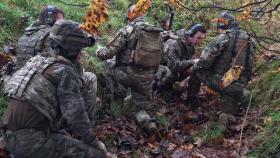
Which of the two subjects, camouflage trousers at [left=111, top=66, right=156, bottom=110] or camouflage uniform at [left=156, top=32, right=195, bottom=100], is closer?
camouflage trousers at [left=111, top=66, right=156, bottom=110]

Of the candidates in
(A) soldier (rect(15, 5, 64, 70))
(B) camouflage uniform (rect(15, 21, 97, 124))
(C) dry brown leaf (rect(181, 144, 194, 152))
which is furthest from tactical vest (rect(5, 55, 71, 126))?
(C) dry brown leaf (rect(181, 144, 194, 152))

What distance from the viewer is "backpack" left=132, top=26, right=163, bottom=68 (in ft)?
22.6

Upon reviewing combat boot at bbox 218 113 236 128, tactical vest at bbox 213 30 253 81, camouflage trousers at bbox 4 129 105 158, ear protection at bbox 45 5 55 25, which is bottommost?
combat boot at bbox 218 113 236 128

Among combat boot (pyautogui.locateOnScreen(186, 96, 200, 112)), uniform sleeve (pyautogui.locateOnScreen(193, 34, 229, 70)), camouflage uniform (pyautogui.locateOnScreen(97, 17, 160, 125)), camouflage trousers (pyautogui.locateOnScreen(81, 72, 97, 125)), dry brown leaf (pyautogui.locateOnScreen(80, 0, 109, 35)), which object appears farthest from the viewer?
combat boot (pyautogui.locateOnScreen(186, 96, 200, 112))

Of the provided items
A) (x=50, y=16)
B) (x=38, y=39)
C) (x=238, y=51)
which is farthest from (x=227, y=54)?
(x=38, y=39)

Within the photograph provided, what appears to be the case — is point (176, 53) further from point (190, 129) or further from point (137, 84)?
point (190, 129)

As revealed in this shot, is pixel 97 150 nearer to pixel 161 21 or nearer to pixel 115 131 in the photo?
pixel 115 131

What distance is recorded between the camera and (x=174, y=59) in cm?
808

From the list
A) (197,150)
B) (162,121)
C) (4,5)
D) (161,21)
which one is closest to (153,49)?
(162,121)

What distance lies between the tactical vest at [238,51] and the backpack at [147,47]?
115cm

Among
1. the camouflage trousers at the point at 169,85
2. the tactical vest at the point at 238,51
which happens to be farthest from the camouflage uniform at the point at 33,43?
the tactical vest at the point at 238,51

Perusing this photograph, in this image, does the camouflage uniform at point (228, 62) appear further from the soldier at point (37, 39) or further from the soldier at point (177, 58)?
the soldier at point (37, 39)

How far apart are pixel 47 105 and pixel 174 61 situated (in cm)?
386

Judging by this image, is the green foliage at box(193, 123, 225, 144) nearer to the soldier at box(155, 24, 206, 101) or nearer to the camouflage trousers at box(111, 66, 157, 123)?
the camouflage trousers at box(111, 66, 157, 123)
